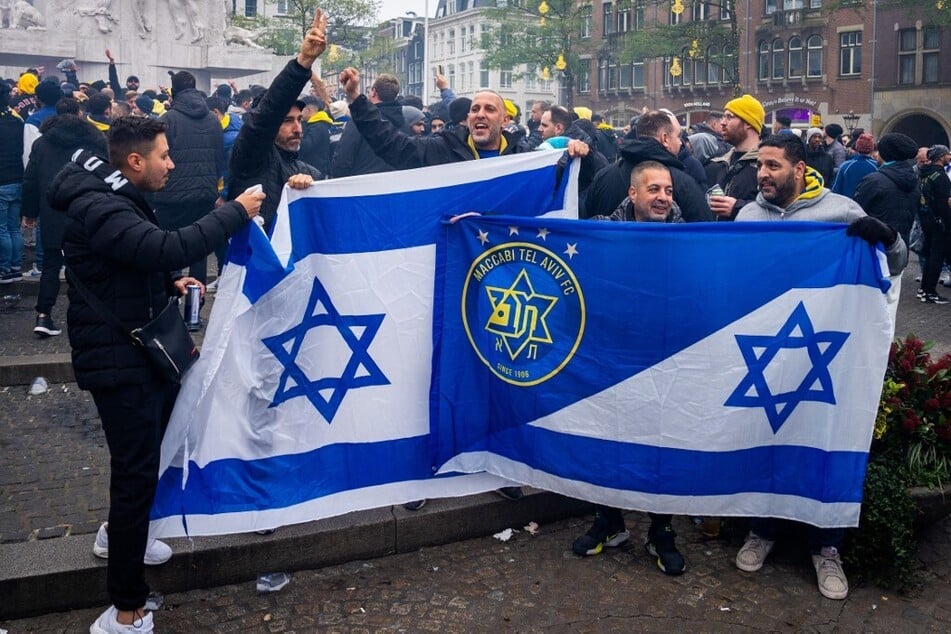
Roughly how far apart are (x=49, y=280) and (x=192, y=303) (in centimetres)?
506

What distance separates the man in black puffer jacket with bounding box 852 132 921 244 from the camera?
1113cm

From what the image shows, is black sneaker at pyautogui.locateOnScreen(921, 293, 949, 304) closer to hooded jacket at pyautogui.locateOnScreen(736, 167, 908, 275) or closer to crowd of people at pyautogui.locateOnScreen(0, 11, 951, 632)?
crowd of people at pyautogui.locateOnScreen(0, 11, 951, 632)

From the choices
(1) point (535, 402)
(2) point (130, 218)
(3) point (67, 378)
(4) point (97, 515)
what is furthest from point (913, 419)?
(3) point (67, 378)

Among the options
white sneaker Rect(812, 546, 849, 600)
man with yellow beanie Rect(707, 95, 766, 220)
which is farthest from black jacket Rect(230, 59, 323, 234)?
white sneaker Rect(812, 546, 849, 600)

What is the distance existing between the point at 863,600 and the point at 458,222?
8.43 feet

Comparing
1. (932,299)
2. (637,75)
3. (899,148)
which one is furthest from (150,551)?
(637,75)

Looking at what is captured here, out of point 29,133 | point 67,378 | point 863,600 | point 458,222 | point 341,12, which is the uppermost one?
point 341,12

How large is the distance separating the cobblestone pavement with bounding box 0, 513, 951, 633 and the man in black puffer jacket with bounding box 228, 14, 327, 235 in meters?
1.92

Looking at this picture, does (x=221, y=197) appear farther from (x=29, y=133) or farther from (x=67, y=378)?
(x=67, y=378)

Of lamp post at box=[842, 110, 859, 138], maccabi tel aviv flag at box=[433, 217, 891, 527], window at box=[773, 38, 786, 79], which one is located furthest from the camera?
window at box=[773, 38, 786, 79]

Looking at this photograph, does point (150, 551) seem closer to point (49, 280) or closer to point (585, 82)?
point (49, 280)

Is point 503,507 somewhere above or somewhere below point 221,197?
below

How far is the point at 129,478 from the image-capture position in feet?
13.0

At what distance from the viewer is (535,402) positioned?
15.7 feet
